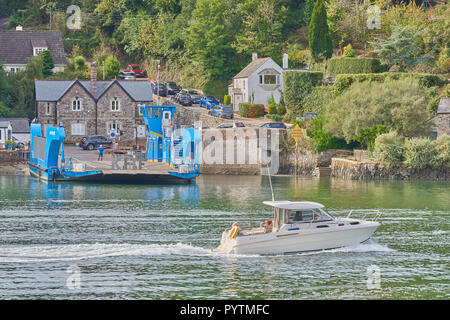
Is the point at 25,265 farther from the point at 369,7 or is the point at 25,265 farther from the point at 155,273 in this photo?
the point at 369,7

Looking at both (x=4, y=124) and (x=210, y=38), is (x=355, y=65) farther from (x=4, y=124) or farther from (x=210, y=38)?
(x=4, y=124)

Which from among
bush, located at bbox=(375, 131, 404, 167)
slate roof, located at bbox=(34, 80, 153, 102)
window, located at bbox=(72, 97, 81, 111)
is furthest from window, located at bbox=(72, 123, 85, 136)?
bush, located at bbox=(375, 131, 404, 167)

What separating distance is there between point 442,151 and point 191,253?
138 ft

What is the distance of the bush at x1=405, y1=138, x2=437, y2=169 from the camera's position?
75000mm

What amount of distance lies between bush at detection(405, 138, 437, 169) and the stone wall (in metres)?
0.71

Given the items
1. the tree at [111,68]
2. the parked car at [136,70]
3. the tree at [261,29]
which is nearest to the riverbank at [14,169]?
the tree at [111,68]

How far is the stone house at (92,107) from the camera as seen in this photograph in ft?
324

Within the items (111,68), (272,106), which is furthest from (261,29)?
(111,68)

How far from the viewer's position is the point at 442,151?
7519 cm

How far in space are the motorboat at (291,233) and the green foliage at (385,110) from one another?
135 feet

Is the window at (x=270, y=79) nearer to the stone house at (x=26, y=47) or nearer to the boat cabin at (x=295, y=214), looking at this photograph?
the stone house at (x=26, y=47)

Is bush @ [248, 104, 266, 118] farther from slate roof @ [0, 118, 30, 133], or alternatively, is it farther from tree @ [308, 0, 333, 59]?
slate roof @ [0, 118, 30, 133]
